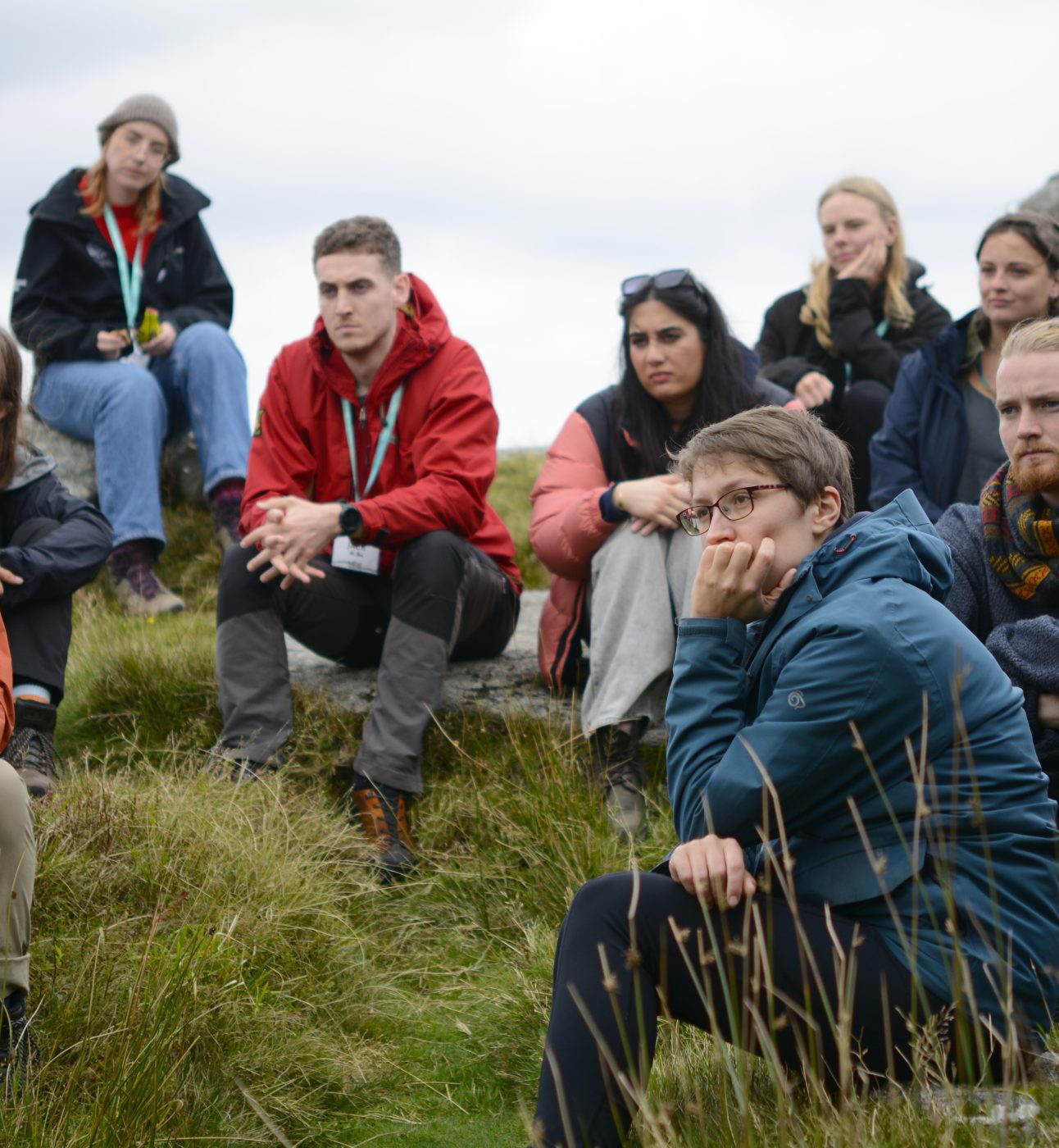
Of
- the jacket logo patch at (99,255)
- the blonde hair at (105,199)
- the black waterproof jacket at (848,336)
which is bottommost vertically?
the black waterproof jacket at (848,336)

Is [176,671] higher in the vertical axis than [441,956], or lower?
higher

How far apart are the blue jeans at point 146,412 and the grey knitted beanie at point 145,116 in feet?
3.45

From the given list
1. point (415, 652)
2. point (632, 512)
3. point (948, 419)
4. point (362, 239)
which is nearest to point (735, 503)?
point (632, 512)

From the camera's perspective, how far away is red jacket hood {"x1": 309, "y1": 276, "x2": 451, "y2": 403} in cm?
547

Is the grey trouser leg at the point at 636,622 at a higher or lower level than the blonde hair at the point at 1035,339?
lower

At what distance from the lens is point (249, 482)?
553cm

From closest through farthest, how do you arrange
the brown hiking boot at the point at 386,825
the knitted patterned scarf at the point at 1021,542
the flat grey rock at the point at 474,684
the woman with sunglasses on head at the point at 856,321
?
the knitted patterned scarf at the point at 1021,542 < the brown hiking boot at the point at 386,825 < the flat grey rock at the point at 474,684 < the woman with sunglasses on head at the point at 856,321

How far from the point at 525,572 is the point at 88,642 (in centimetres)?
314

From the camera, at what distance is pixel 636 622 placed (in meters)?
4.69

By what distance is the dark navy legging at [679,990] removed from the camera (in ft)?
7.88

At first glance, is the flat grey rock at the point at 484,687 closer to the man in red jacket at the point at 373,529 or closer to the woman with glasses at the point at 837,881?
the man in red jacket at the point at 373,529

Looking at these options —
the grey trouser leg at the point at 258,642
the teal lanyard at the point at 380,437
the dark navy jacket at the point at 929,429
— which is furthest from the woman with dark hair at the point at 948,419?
the grey trouser leg at the point at 258,642

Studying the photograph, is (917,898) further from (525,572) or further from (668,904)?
(525,572)

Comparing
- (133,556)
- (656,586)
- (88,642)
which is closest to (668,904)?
(656,586)
